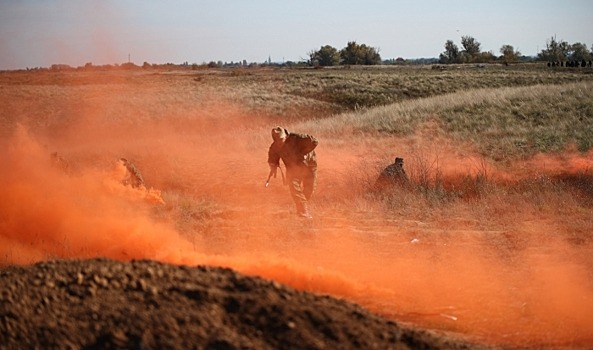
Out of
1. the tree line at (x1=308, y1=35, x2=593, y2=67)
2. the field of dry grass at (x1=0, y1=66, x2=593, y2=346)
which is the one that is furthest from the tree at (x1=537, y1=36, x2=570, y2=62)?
the field of dry grass at (x1=0, y1=66, x2=593, y2=346)

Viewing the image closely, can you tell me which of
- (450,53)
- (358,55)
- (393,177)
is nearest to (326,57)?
(358,55)

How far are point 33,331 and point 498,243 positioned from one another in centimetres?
877

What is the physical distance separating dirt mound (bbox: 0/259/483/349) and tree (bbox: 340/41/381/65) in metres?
108

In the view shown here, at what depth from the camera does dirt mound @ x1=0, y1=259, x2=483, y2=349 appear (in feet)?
18.6

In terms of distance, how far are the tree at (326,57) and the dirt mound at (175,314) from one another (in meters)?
104

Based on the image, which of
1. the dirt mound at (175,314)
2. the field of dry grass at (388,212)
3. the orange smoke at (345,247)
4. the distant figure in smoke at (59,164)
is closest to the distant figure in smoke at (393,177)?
the field of dry grass at (388,212)

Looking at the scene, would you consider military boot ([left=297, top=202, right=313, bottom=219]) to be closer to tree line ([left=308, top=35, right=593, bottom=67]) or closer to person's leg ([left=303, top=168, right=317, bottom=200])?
person's leg ([left=303, top=168, right=317, bottom=200])

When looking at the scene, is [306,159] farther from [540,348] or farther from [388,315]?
[540,348]

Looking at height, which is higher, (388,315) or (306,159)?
(306,159)

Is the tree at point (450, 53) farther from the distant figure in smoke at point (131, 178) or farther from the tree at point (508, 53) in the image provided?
the distant figure in smoke at point (131, 178)

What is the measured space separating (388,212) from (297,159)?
104 inches

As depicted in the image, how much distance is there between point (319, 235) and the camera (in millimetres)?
13250

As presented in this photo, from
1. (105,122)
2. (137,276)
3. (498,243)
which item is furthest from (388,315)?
(105,122)

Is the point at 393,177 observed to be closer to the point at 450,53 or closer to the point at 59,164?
the point at 59,164
